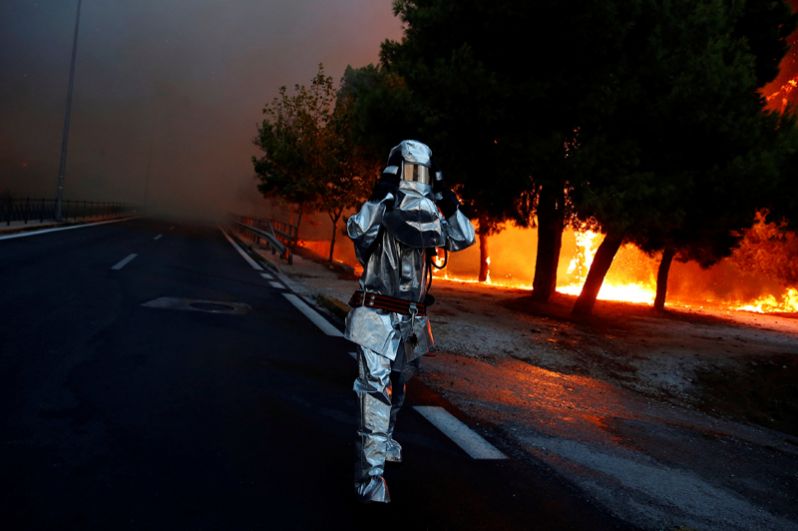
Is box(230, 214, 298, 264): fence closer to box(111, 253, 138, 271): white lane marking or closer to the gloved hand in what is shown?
box(111, 253, 138, 271): white lane marking

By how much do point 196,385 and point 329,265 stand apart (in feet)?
51.5

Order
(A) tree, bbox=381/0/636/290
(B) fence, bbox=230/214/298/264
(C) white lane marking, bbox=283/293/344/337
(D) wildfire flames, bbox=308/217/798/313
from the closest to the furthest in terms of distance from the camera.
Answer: (C) white lane marking, bbox=283/293/344/337 → (A) tree, bbox=381/0/636/290 → (B) fence, bbox=230/214/298/264 → (D) wildfire flames, bbox=308/217/798/313

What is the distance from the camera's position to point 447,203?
355 centimetres

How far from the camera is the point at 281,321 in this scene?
8492 mm

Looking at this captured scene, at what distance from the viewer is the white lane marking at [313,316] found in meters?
8.08

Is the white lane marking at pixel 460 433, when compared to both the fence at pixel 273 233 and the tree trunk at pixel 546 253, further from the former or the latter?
the fence at pixel 273 233

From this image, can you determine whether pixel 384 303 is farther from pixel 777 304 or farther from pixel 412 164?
pixel 777 304

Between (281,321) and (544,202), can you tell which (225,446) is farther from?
(544,202)

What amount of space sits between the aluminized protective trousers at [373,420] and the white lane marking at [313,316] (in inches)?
183

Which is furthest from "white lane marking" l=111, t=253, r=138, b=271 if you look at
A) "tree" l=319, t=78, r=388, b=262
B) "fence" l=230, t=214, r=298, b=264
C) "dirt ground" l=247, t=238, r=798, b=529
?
"tree" l=319, t=78, r=388, b=262

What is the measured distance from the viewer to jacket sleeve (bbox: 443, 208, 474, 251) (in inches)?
138

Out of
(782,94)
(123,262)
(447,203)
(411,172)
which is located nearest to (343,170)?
(123,262)

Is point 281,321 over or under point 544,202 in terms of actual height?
under

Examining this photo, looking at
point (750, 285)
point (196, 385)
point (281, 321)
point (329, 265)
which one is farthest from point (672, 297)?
point (196, 385)
